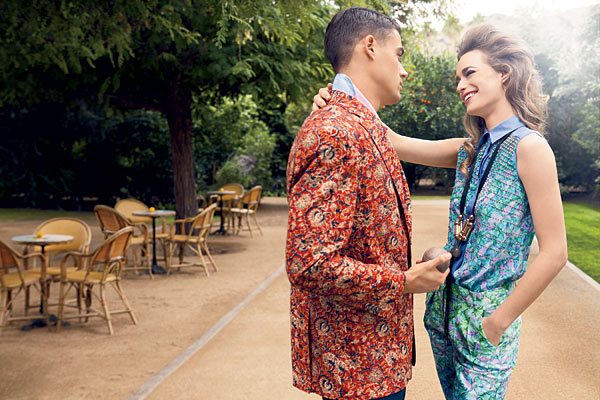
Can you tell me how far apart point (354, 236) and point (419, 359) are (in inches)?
156

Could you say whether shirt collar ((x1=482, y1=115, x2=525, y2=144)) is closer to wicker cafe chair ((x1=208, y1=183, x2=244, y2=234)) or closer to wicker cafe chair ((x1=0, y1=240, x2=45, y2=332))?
wicker cafe chair ((x1=0, y1=240, x2=45, y2=332))

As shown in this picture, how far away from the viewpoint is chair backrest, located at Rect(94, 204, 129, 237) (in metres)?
9.49

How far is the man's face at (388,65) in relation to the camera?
6.42ft

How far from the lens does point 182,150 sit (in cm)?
1242

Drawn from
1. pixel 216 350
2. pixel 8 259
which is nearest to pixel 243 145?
pixel 8 259

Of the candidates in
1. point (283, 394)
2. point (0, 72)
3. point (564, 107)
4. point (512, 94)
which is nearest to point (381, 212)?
point (512, 94)

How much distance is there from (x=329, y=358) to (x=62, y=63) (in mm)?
5036

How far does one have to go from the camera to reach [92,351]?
5.85 m

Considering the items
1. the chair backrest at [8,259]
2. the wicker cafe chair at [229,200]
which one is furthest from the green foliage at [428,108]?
the wicker cafe chair at [229,200]

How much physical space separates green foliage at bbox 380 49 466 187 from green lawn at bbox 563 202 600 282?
2.77 metres

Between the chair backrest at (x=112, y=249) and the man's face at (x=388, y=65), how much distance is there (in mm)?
4939

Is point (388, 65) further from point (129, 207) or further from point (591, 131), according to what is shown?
point (591, 131)

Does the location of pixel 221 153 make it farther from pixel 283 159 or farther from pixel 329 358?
pixel 329 358

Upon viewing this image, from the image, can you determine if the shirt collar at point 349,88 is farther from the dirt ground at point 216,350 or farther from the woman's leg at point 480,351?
the dirt ground at point 216,350
